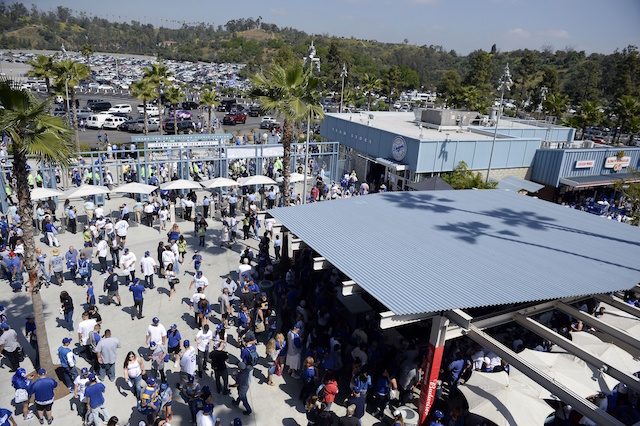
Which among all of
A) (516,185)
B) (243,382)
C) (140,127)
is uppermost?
(516,185)

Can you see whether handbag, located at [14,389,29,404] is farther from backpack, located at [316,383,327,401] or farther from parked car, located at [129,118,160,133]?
parked car, located at [129,118,160,133]

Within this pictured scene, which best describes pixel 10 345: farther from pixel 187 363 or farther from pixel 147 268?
pixel 147 268

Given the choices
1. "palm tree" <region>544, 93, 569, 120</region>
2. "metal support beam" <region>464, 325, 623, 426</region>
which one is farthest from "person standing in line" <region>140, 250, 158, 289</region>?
"palm tree" <region>544, 93, 569, 120</region>

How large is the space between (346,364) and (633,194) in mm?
20697

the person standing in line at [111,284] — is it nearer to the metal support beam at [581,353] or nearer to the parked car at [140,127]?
the metal support beam at [581,353]

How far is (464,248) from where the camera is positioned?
1130 cm

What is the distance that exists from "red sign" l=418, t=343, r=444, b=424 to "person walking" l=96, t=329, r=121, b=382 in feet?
22.8

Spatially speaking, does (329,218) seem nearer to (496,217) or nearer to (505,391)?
(496,217)

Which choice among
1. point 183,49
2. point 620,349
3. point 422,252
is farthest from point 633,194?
point 183,49

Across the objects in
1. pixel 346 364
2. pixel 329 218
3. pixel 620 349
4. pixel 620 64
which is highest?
pixel 620 64

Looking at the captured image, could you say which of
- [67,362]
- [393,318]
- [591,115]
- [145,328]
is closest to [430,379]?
[393,318]

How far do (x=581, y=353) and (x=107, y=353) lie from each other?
10.1 m

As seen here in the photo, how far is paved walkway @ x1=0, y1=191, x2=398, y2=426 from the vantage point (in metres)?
9.62

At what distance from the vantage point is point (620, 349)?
10.9 meters
